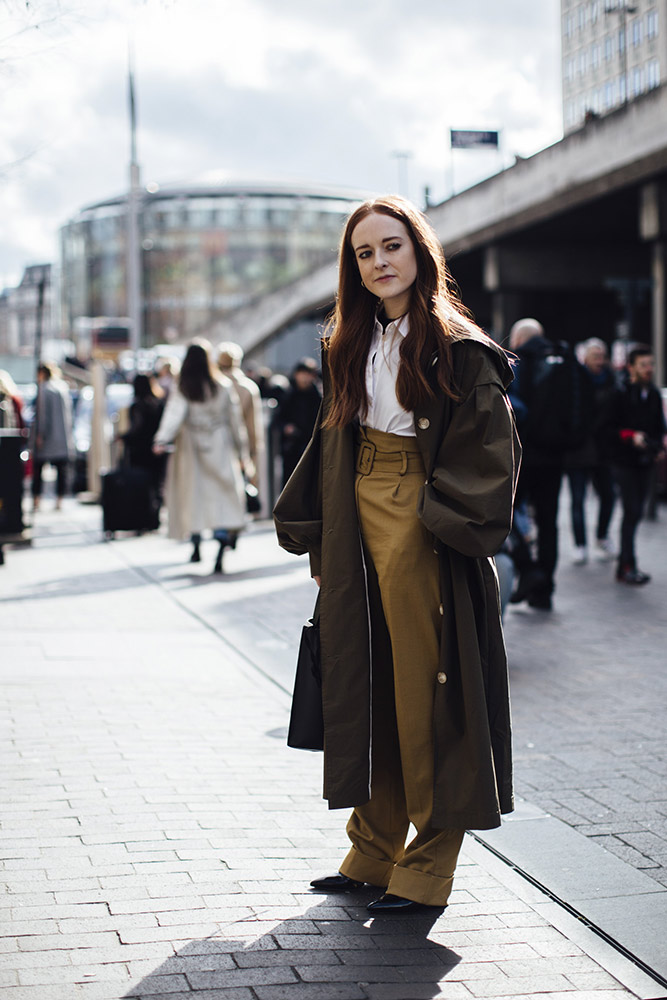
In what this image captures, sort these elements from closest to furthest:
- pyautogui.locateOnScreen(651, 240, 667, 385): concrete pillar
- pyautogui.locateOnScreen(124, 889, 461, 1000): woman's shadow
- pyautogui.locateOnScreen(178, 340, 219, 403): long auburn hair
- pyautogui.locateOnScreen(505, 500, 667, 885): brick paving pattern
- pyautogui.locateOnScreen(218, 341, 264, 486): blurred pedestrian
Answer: pyautogui.locateOnScreen(124, 889, 461, 1000): woman's shadow → pyautogui.locateOnScreen(505, 500, 667, 885): brick paving pattern → pyautogui.locateOnScreen(178, 340, 219, 403): long auburn hair → pyautogui.locateOnScreen(218, 341, 264, 486): blurred pedestrian → pyautogui.locateOnScreen(651, 240, 667, 385): concrete pillar

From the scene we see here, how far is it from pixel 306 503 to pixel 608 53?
19562mm

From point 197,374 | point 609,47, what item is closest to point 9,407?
point 197,374

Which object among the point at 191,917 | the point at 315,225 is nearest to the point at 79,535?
the point at 191,917

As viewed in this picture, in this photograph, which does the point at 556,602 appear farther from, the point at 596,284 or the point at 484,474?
the point at 596,284

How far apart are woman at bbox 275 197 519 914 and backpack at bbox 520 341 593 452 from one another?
498 centimetres

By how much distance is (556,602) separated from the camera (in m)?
9.13

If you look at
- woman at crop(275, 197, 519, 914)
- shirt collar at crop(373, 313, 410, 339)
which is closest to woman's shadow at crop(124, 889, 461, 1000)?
woman at crop(275, 197, 519, 914)

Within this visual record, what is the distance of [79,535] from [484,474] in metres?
11.1

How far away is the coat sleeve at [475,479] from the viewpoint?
3285 millimetres

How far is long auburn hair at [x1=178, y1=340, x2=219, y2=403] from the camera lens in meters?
10.7

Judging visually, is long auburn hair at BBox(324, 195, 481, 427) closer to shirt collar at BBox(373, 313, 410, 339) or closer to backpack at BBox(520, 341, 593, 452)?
shirt collar at BBox(373, 313, 410, 339)

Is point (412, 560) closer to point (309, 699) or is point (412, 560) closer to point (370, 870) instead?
point (309, 699)

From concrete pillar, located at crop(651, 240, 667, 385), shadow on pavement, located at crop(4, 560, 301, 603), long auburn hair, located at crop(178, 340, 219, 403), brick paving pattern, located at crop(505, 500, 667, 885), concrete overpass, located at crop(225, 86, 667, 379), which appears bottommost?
brick paving pattern, located at crop(505, 500, 667, 885)

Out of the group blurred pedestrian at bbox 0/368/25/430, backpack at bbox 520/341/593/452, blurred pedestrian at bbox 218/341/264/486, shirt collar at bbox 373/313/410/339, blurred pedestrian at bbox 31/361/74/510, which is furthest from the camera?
blurred pedestrian at bbox 31/361/74/510
